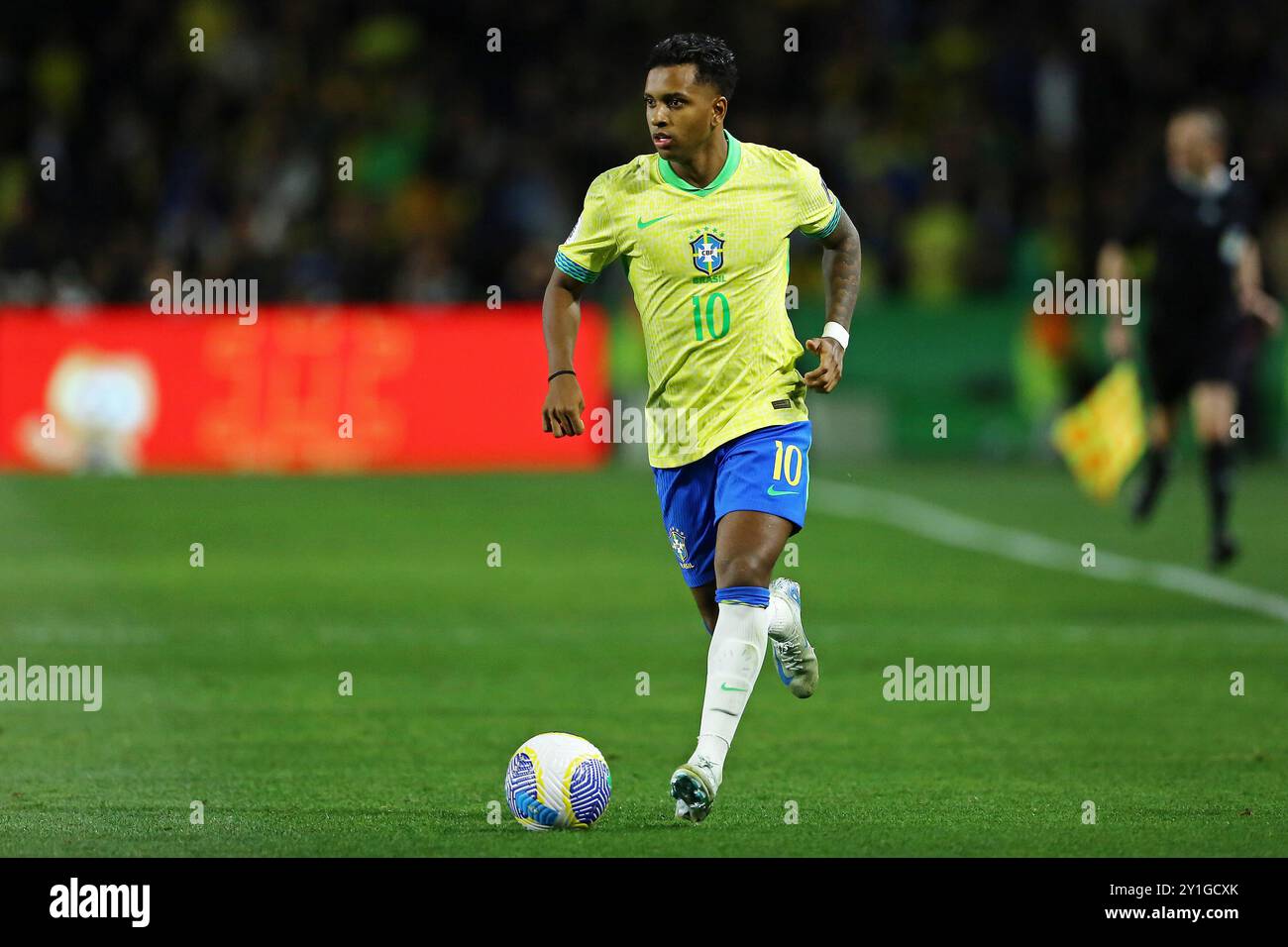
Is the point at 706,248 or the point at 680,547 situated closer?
the point at 706,248

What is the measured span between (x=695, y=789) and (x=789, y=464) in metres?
1.14

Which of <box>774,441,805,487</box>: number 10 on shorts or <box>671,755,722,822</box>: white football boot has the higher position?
<box>774,441,805,487</box>: number 10 on shorts

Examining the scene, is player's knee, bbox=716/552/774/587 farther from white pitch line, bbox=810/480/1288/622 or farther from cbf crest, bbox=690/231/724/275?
white pitch line, bbox=810/480/1288/622

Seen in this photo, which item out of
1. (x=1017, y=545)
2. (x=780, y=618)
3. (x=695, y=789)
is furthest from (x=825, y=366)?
(x=1017, y=545)

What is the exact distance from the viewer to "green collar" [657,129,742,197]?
7.50m

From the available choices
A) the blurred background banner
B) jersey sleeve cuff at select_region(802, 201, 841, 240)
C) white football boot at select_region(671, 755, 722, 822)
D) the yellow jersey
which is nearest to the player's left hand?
the yellow jersey

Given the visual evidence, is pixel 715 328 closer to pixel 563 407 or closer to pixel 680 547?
pixel 563 407

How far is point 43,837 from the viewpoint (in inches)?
266

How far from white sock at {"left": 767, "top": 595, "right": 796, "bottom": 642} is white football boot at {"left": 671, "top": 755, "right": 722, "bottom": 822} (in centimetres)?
84

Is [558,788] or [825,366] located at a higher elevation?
[825,366]

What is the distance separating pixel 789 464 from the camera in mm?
7438

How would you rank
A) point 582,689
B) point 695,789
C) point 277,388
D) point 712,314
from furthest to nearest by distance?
point 277,388 → point 582,689 → point 712,314 → point 695,789

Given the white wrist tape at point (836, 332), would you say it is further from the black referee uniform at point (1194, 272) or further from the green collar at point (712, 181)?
the black referee uniform at point (1194, 272)
